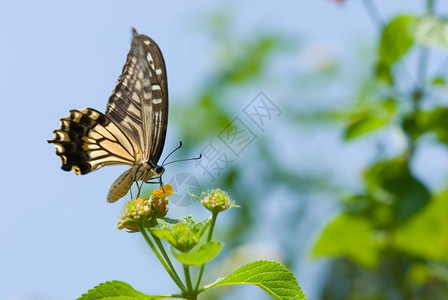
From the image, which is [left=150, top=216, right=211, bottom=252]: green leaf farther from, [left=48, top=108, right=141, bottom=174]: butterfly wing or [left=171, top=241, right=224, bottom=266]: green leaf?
[left=48, top=108, right=141, bottom=174]: butterfly wing

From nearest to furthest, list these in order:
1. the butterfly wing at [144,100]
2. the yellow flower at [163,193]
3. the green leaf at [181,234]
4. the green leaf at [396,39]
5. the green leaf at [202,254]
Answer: the green leaf at [202,254], the green leaf at [181,234], the yellow flower at [163,193], the butterfly wing at [144,100], the green leaf at [396,39]

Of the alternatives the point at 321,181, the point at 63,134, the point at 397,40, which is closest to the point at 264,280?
the point at 63,134

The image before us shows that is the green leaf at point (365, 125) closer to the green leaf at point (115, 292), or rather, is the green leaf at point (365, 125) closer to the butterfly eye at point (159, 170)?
the butterfly eye at point (159, 170)

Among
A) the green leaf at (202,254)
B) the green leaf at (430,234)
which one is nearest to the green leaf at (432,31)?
the green leaf at (430,234)

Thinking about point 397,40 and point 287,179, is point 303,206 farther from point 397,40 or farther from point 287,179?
point 397,40

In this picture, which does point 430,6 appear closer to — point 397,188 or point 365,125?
point 365,125

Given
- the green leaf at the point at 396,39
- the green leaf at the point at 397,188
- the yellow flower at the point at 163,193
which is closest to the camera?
the yellow flower at the point at 163,193
